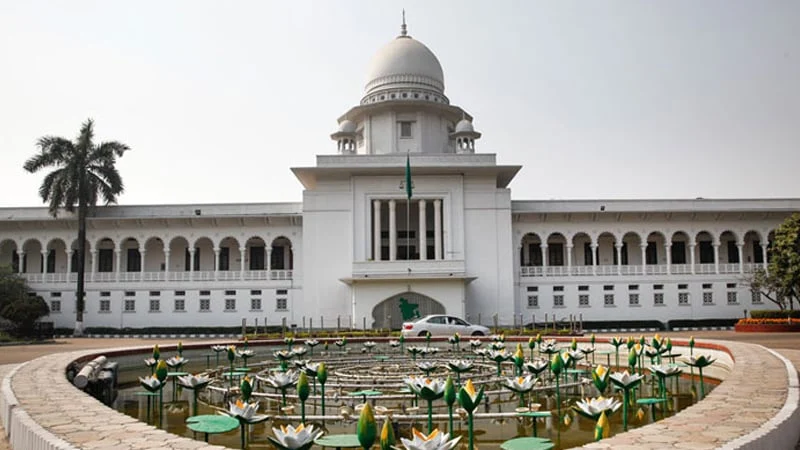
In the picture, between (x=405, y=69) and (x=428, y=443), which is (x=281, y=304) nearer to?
(x=405, y=69)

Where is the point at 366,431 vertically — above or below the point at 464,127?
below

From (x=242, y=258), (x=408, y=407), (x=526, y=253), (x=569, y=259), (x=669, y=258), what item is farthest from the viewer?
(x=526, y=253)

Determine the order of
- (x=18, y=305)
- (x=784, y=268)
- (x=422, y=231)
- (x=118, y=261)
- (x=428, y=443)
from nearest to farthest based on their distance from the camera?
1. (x=428, y=443)
2. (x=18, y=305)
3. (x=784, y=268)
4. (x=422, y=231)
5. (x=118, y=261)

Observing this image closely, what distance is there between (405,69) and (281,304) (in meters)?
16.0

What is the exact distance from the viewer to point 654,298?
39000mm

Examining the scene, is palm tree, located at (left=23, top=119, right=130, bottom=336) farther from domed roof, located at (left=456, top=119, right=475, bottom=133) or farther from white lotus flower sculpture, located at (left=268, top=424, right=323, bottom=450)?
white lotus flower sculpture, located at (left=268, top=424, right=323, bottom=450)

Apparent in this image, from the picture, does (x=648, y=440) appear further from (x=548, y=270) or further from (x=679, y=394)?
(x=548, y=270)

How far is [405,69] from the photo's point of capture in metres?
42.5

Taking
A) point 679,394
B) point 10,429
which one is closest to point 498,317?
point 679,394

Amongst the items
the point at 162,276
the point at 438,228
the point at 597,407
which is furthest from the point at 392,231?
the point at 597,407

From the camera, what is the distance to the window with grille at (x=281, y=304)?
3825cm

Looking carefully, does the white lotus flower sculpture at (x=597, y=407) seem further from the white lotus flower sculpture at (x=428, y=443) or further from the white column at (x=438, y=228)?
the white column at (x=438, y=228)

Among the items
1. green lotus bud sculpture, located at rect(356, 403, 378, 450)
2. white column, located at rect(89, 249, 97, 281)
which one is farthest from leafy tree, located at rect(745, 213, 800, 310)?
white column, located at rect(89, 249, 97, 281)

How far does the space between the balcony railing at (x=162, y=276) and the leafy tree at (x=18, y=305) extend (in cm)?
289
